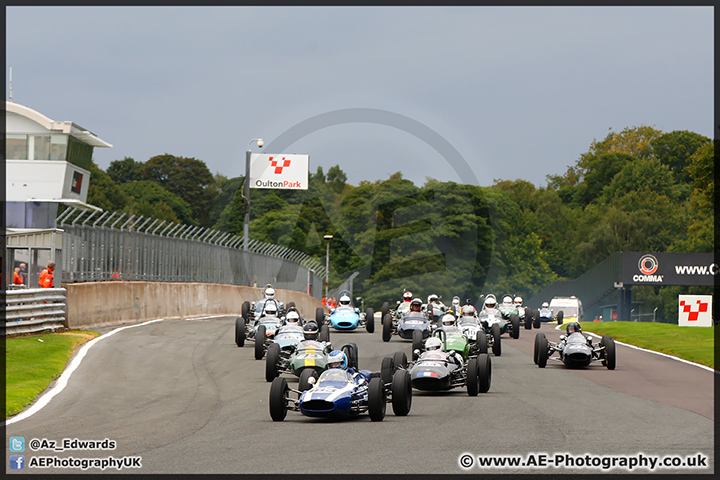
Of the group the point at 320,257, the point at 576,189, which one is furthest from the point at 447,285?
the point at 576,189

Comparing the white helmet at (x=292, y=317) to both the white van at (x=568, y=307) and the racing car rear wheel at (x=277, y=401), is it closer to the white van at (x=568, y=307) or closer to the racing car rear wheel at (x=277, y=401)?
the racing car rear wheel at (x=277, y=401)

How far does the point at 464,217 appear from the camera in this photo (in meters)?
95.2

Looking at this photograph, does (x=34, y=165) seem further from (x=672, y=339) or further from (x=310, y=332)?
(x=672, y=339)

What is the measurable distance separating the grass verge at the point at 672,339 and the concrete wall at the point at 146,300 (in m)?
16.8

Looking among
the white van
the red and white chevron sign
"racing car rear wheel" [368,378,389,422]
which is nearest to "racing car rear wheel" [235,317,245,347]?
"racing car rear wheel" [368,378,389,422]

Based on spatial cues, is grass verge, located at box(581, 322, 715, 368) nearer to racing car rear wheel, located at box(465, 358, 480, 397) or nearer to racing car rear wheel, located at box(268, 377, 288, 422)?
racing car rear wheel, located at box(465, 358, 480, 397)

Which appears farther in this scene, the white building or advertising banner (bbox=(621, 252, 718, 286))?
advertising banner (bbox=(621, 252, 718, 286))

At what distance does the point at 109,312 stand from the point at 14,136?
66.8 feet

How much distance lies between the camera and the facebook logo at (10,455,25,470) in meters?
10.3

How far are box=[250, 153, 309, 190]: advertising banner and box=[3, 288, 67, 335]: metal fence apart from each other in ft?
147

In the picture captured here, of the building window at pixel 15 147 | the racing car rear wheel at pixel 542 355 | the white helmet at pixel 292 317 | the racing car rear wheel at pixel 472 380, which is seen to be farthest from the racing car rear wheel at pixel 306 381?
the building window at pixel 15 147

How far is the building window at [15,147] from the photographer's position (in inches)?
1874

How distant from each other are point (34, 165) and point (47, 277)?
22.9 meters

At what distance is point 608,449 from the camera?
11.4 metres
